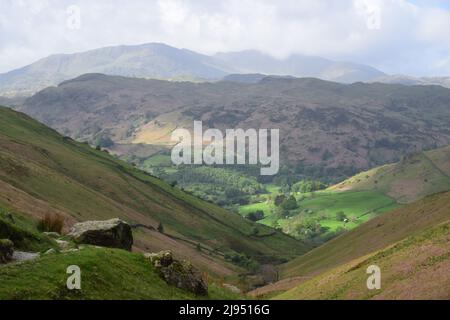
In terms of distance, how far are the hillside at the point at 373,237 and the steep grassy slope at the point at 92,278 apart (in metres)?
38.5

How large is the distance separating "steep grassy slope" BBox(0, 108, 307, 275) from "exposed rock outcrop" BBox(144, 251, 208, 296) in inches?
1337

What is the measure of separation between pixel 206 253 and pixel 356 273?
277ft

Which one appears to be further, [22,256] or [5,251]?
[22,256]

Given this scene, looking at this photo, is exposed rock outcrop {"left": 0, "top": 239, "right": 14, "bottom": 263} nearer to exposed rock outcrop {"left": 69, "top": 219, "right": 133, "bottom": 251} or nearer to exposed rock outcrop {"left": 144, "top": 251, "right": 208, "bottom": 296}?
exposed rock outcrop {"left": 144, "top": 251, "right": 208, "bottom": 296}

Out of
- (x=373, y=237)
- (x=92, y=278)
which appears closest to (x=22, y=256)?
(x=92, y=278)

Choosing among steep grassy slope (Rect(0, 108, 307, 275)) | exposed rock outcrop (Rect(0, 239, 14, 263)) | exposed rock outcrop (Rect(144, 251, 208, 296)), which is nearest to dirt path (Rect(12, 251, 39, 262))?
exposed rock outcrop (Rect(0, 239, 14, 263))

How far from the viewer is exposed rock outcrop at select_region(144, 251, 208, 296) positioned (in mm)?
36688

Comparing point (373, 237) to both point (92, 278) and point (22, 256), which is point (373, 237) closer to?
point (22, 256)

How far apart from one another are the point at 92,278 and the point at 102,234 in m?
14.2

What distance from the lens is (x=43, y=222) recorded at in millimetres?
50062

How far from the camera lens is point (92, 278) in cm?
3092

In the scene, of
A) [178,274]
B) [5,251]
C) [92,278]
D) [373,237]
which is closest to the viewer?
[92,278]

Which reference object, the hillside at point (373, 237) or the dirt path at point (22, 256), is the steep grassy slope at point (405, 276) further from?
the dirt path at point (22, 256)
